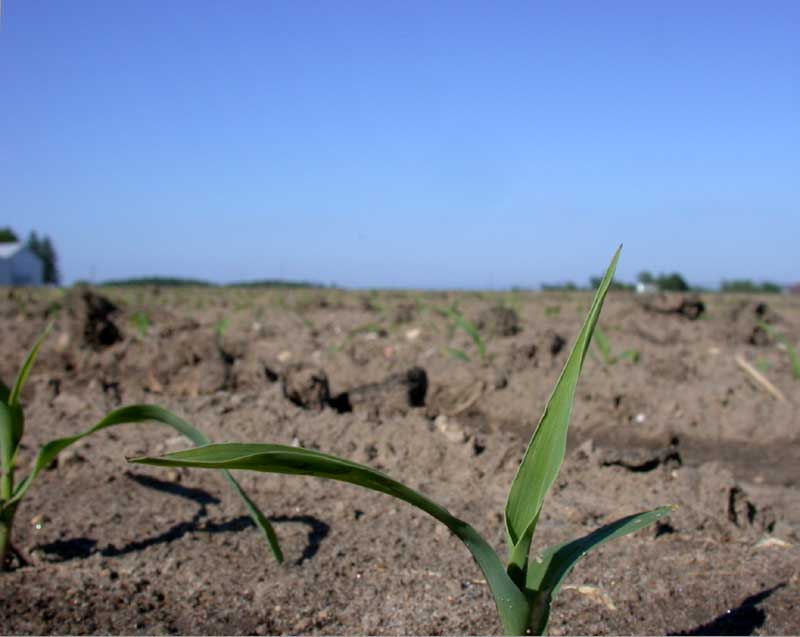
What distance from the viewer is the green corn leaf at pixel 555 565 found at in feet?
3.93

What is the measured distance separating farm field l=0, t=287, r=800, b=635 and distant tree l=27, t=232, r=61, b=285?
60984mm

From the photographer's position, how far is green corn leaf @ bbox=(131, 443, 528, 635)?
0.95 meters

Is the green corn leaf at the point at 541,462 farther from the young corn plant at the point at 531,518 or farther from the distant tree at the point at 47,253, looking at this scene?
the distant tree at the point at 47,253

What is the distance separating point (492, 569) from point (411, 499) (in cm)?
16

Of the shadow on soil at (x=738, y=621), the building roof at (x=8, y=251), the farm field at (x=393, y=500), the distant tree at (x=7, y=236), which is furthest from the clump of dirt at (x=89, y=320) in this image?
the distant tree at (x=7, y=236)

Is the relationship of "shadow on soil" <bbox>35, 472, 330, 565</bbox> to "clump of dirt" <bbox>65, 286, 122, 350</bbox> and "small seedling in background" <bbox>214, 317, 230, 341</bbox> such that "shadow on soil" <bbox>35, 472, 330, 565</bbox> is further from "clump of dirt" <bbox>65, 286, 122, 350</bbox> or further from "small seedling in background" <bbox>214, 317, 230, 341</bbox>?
"clump of dirt" <bbox>65, 286, 122, 350</bbox>

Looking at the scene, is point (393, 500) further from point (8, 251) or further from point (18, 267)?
point (18, 267)

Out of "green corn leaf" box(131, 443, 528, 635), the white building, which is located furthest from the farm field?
the white building

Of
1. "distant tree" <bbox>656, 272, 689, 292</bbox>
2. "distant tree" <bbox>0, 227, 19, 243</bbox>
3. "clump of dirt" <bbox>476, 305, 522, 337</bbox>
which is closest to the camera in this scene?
"clump of dirt" <bbox>476, 305, 522, 337</bbox>

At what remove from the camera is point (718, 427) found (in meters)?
3.43

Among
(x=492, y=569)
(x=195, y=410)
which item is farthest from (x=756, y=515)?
(x=195, y=410)

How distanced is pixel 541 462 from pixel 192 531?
1186mm

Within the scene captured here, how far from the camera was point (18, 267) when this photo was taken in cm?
4388

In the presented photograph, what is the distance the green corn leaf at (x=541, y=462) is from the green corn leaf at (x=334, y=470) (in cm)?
4
